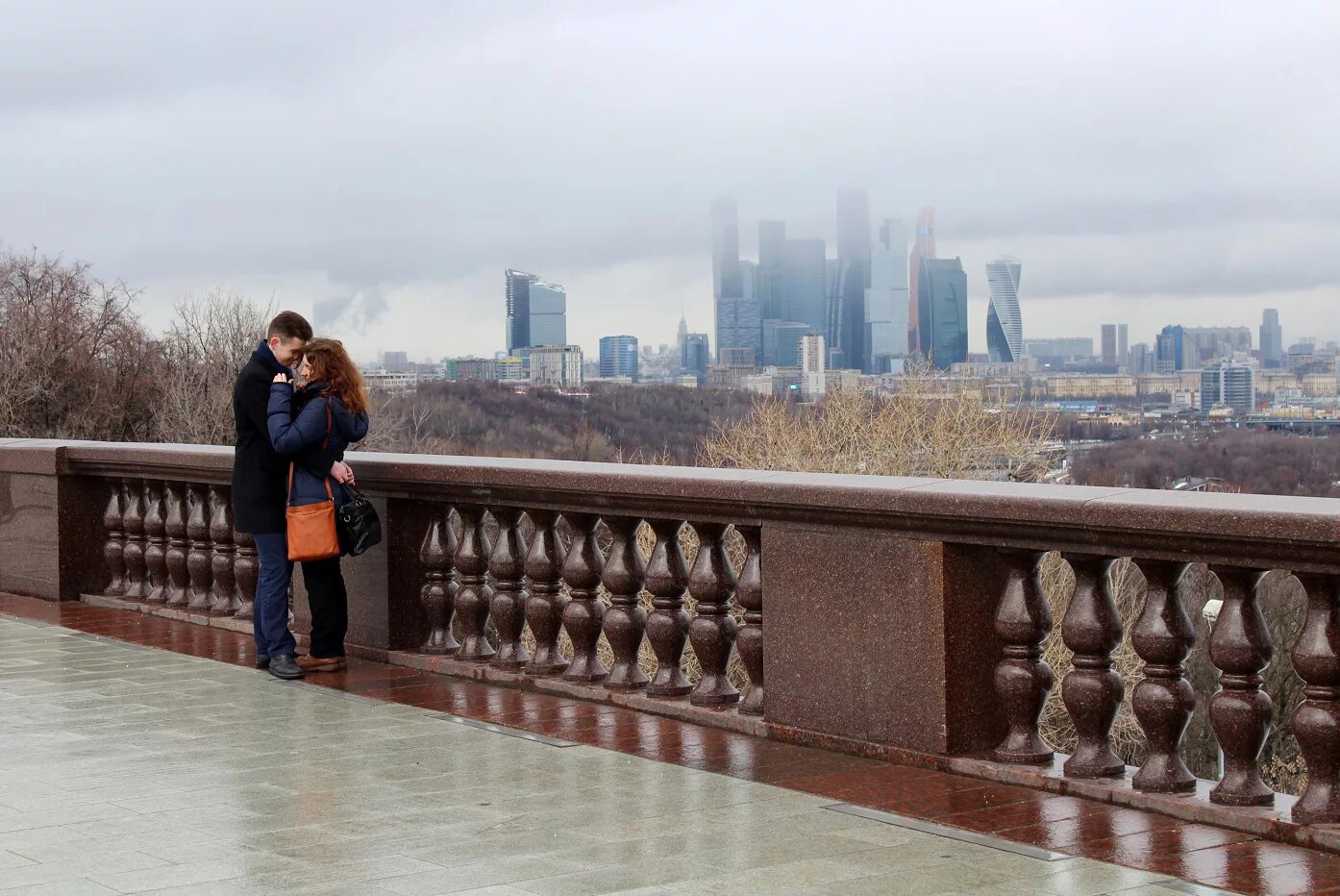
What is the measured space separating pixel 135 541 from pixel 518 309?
88764 millimetres

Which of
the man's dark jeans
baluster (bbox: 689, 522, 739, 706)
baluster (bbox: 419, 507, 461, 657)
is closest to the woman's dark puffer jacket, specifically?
the man's dark jeans

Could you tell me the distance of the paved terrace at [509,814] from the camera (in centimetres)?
450

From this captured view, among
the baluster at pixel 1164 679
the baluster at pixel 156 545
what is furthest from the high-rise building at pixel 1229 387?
the baluster at pixel 1164 679

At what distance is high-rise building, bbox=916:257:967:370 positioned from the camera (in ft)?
219

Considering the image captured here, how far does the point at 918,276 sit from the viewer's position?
9344 cm

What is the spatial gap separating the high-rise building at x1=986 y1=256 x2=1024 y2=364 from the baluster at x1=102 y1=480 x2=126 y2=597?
196 ft

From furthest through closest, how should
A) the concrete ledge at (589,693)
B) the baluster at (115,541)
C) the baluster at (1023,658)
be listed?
the baluster at (115,541)
the concrete ledge at (589,693)
the baluster at (1023,658)

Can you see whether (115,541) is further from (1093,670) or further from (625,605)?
(1093,670)

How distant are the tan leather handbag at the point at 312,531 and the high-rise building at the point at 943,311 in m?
55.9

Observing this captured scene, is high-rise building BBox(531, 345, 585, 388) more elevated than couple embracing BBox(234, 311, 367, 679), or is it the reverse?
high-rise building BBox(531, 345, 585, 388)

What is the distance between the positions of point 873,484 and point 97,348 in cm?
6384

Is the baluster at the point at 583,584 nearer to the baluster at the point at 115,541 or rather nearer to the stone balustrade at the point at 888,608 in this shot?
the stone balustrade at the point at 888,608

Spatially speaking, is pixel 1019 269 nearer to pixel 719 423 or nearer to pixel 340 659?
pixel 719 423

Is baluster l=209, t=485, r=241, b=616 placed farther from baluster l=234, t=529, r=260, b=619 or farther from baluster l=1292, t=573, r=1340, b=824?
baluster l=1292, t=573, r=1340, b=824
